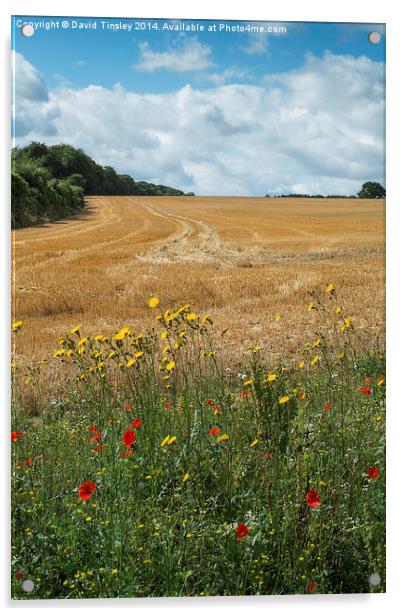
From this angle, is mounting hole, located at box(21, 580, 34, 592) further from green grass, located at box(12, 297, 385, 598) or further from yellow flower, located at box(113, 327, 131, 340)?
yellow flower, located at box(113, 327, 131, 340)

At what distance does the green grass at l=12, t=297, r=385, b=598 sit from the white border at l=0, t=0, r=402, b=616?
0.10 metres

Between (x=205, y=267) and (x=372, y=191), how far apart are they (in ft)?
3.75

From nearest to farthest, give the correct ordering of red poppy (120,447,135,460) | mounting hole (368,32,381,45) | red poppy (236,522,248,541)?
1. red poppy (236,522,248,541)
2. red poppy (120,447,135,460)
3. mounting hole (368,32,381,45)

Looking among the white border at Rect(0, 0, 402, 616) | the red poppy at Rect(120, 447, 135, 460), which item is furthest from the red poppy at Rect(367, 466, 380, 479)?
the red poppy at Rect(120, 447, 135, 460)

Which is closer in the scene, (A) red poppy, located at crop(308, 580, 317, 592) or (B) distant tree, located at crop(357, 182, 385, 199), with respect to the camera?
(A) red poppy, located at crop(308, 580, 317, 592)

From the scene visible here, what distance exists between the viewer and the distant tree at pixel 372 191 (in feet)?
12.9

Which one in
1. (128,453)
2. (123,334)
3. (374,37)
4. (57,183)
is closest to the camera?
(128,453)

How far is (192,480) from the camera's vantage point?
3408mm

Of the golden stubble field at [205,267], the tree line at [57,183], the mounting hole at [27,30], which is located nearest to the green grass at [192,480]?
the golden stubble field at [205,267]

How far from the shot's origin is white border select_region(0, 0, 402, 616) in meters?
3.45

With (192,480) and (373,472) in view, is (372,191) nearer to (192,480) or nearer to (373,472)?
(373,472)

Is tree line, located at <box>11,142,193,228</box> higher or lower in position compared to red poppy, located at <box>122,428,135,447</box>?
higher

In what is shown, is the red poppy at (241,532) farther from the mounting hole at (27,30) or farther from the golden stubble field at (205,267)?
the mounting hole at (27,30)
